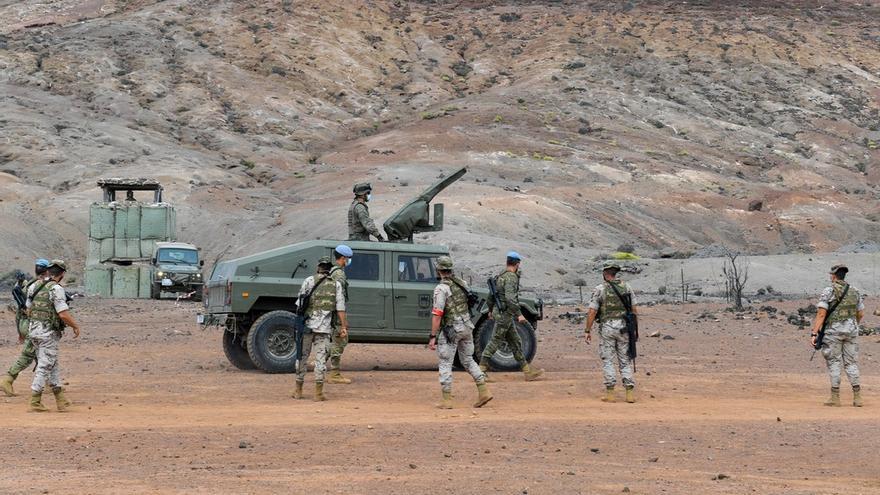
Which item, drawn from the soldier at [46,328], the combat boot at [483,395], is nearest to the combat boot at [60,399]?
the soldier at [46,328]

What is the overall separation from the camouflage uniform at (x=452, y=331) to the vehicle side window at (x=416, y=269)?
3565 millimetres

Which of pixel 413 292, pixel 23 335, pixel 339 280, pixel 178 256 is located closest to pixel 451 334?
pixel 339 280

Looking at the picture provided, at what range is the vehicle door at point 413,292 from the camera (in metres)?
17.5

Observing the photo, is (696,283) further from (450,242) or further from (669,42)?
(669,42)

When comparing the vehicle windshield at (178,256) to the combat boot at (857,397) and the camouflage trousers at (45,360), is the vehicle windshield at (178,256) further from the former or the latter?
the combat boot at (857,397)

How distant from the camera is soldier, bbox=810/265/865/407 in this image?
14.6 m

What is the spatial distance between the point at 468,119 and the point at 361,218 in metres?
53.1

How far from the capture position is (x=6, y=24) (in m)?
88.1

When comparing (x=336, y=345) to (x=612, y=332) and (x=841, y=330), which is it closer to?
(x=612, y=332)

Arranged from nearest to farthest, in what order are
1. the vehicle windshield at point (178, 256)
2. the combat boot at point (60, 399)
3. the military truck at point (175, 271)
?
the combat boot at point (60, 399) < the military truck at point (175, 271) < the vehicle windshield at point (178, 256)

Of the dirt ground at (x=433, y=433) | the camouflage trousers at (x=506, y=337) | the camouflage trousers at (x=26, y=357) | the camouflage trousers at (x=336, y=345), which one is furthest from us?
the camouflage trousers at (x=506, y=337)

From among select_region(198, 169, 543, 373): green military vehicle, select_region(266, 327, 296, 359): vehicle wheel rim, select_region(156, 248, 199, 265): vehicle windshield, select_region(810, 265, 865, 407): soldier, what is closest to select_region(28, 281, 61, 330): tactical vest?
select_region(198, 169, 543, 373): green military vehicle

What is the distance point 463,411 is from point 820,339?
4276 mm

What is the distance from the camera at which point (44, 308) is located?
13.6 m
